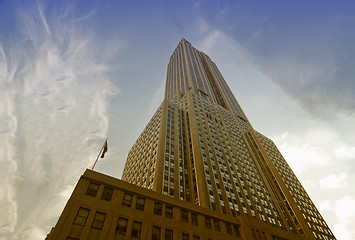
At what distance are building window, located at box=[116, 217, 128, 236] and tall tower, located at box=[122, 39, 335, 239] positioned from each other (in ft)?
68.8

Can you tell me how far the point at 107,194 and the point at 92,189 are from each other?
2.08m

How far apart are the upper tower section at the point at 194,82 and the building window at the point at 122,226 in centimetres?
8032

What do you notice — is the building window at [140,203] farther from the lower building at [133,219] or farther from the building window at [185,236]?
the building window at [185,236]

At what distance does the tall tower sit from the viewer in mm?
49688

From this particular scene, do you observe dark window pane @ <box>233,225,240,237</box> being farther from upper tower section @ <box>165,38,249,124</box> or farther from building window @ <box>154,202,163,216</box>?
upper tower section @ <box>165,38,249,124</box>

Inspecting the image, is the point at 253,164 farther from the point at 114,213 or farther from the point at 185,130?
the point at 114,213

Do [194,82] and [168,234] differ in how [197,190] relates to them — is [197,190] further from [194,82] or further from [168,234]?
[194,82]

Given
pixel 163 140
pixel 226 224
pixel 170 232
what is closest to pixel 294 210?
pixel 226 224

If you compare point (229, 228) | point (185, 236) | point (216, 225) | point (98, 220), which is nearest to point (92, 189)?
point (98, 220)

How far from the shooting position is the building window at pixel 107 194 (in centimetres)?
2604

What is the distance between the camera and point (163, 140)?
2406 inches

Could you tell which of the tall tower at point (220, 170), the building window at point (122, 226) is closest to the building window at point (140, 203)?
the building window at point (122, 226)

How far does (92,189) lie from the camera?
26.2 meters

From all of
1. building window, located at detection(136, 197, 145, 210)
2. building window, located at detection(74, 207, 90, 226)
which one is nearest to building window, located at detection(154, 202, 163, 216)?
building window, located at detection(136, 197, 145, 210)
